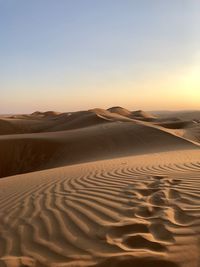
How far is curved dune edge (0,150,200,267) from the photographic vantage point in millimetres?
3379

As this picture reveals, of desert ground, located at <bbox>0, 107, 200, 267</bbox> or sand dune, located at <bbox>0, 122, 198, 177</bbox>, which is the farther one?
sand dune, located at <bbox>0, 122, 198, 177</bbox>

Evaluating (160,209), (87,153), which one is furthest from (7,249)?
(87,153)

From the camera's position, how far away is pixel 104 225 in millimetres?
4223

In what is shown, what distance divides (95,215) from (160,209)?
31.7 inches

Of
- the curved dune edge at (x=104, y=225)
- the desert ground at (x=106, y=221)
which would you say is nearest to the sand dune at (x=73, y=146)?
the desert ground at (x=106, y=221)

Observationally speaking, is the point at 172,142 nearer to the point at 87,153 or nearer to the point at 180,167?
the point at 87,153

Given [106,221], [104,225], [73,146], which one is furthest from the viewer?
[73,146]

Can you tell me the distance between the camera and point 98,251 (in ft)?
11.5

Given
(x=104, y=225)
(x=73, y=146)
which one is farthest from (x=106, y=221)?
(x=73, y=146)

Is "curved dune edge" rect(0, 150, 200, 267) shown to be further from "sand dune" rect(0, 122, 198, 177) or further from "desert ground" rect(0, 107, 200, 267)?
"sand dune" rect(0, 122, 198, 177)

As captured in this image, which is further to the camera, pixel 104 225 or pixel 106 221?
pixel 106 221

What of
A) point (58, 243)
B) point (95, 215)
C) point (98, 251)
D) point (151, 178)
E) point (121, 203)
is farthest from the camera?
point (151, 178)

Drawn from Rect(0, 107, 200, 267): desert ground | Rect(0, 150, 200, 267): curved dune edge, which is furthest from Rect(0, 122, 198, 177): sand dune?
Rect(0, 150, 200, 267): curved dune edge

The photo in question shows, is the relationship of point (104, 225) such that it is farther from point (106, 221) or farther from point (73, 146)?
point (73, 146)
